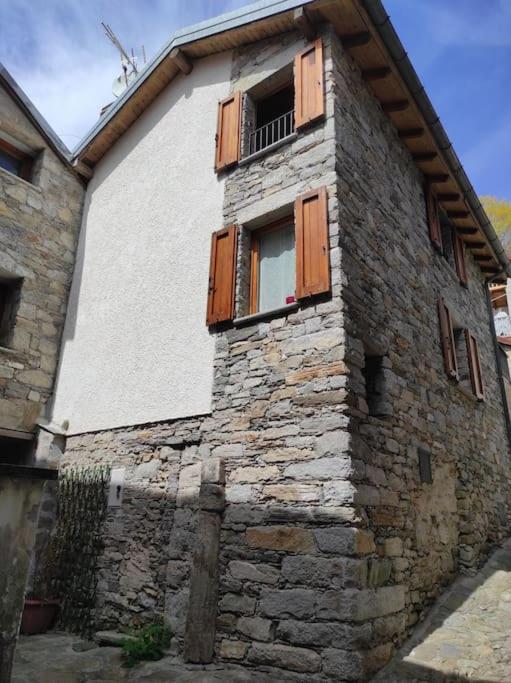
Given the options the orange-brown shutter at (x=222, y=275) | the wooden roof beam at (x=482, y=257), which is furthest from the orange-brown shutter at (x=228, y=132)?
the wooden roof beam at (x=482, y=257)

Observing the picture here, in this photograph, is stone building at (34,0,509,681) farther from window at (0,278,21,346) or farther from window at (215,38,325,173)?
window at (0,278,21,346)

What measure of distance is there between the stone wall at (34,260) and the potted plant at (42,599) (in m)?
1.73

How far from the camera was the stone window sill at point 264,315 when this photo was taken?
473 centimetres

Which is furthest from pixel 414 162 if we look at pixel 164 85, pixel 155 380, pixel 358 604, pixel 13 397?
pixel 13 397

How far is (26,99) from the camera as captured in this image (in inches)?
312

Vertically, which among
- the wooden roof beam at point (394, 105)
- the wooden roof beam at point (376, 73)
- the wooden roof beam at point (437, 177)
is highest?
the wooden roof beam at point (376, 73)

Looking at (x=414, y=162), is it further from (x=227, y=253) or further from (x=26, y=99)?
(x=26, y=99)

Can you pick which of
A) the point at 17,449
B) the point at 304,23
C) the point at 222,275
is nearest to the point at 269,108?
the point at 304,23

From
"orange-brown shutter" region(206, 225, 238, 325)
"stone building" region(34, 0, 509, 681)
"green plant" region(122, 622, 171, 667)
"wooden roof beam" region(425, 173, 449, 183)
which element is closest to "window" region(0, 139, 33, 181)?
"stone building" region(34, 0, 509, 681)

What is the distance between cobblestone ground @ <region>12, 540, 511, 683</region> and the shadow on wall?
0.02m

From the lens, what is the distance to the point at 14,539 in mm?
2945

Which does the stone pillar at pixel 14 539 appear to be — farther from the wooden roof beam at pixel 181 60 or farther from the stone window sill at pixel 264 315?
the wooden roof beam at pixel 181 60

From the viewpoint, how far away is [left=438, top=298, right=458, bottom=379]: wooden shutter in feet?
21.5

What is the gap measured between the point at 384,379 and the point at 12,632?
142 inches
